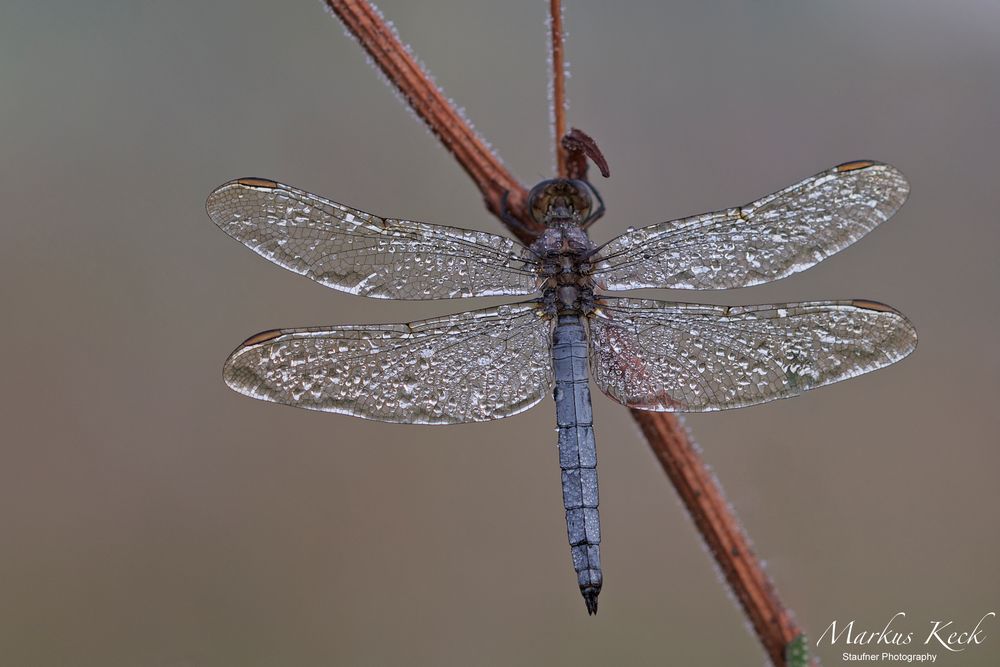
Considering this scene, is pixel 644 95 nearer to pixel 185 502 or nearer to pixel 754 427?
pixel 754 427

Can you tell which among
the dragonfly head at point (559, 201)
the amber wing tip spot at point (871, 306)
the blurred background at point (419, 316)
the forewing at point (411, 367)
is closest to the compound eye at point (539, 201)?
the dragonfly head at point (559, 201)

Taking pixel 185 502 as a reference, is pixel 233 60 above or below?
above

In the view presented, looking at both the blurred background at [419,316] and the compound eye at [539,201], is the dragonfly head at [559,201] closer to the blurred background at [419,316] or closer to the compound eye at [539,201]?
the compound eye at [539,201]

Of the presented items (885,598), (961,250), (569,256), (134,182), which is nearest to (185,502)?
(134,182)

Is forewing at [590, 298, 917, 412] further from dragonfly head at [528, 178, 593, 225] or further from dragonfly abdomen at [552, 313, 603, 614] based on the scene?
dragonfly head at [528, 178, 593, 225]

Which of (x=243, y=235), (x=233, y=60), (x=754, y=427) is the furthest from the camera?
(x=233, y=60)

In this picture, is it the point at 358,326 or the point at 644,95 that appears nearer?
the point at 358,326
